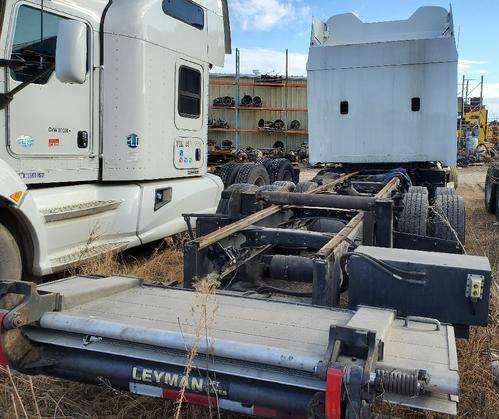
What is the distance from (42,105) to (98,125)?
0.74 meters

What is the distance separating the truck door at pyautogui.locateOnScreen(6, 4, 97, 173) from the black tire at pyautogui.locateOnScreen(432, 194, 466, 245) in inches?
138

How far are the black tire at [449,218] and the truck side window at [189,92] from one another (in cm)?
304

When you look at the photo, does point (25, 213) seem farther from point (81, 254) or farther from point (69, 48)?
point (69, 48)

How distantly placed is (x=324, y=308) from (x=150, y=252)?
4074 mm

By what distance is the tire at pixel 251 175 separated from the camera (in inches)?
359

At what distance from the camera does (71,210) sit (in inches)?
199

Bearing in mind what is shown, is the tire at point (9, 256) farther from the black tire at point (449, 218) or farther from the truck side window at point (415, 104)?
the truck side window at point (415, 104)

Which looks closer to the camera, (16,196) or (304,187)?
(16,196)

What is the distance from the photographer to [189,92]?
6801 millimetres

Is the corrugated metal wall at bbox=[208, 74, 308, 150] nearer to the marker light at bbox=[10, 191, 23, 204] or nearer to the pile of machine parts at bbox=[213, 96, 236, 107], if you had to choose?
the pile of machine parts at bbox=[213, 96, 236, 107]

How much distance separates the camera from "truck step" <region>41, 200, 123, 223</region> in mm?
4848

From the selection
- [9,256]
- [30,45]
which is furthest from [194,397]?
[30,45]

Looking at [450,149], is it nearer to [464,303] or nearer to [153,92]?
[153,92]

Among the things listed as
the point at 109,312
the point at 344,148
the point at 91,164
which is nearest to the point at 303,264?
the point at 109,312
